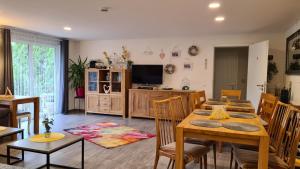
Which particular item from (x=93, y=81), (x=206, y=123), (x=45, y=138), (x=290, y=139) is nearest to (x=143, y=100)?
(x=93, y=81)

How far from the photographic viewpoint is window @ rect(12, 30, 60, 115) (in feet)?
17.9

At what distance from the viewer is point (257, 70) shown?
5.00 metres

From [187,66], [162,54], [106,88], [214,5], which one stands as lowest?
[106,88]

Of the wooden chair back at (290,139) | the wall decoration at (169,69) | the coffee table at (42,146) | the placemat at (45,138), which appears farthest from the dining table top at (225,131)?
the wall decoration at (169,69)

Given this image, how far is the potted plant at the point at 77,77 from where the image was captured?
679 centimetres

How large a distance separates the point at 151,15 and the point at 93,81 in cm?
343

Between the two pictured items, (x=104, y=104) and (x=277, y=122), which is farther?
(x=104, y=104)

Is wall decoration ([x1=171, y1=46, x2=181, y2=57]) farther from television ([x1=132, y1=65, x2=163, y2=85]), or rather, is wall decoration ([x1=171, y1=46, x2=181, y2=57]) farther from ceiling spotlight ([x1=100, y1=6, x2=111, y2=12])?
ceiling spotlight ([x1=100, y1=6, x2=111, y2=12])

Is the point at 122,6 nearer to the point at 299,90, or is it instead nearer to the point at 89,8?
the point at 89,8

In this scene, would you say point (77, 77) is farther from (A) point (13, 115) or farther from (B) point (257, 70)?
(B) point (257, 70)

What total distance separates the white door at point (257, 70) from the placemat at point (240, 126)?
2912mm

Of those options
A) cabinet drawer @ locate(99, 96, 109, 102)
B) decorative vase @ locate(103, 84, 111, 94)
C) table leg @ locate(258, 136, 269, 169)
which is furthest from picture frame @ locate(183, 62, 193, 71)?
table leg @ locate(258, 136, 269, 169)

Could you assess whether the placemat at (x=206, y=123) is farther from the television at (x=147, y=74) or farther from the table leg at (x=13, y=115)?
the television at (x=147, y=74)

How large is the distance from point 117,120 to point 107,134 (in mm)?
1400
